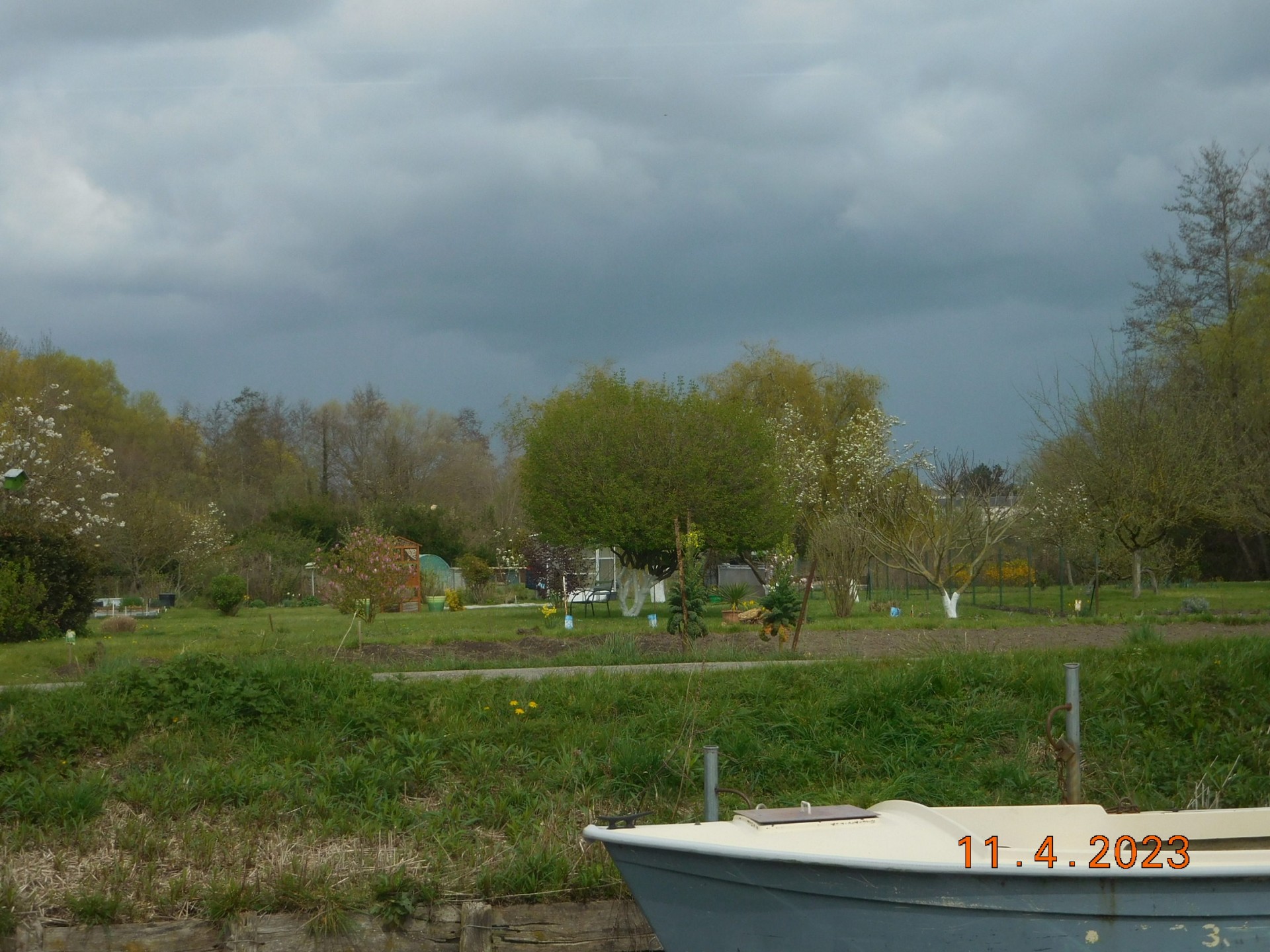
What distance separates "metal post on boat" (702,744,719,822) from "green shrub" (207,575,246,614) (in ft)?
89.6

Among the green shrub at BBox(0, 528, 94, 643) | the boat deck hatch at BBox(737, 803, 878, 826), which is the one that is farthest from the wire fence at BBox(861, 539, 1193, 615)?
the boat deck hatch at BBox(737, 803, 878, 826)

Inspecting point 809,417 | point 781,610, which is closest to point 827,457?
point 809,417

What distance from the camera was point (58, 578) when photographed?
839 inches

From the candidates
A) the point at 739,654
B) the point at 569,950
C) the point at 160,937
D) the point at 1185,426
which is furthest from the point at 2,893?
the point at 1185,426

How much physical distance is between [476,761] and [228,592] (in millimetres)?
25003

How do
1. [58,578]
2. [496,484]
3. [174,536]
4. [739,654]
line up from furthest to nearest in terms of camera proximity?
[496,484] → [174,536] → [58,578] → [739,654]

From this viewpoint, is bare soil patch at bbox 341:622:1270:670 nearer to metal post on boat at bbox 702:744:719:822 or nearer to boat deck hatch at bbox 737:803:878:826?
metal post on boat at bbox 702:744:719:822

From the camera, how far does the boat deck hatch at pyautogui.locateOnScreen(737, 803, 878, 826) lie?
4.99 meters

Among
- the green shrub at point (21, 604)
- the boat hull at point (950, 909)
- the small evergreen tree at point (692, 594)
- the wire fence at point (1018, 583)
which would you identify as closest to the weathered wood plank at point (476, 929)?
the boat hull at point (950, 909)

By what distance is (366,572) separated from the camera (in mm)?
20578

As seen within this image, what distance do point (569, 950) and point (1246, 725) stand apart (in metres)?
5.41

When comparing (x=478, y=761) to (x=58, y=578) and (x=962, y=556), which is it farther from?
(x=962, y=556)

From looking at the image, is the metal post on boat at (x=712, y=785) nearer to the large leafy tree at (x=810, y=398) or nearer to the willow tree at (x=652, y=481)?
the willow tree at (x=652, y=481)

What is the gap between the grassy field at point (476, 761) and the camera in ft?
20.5
